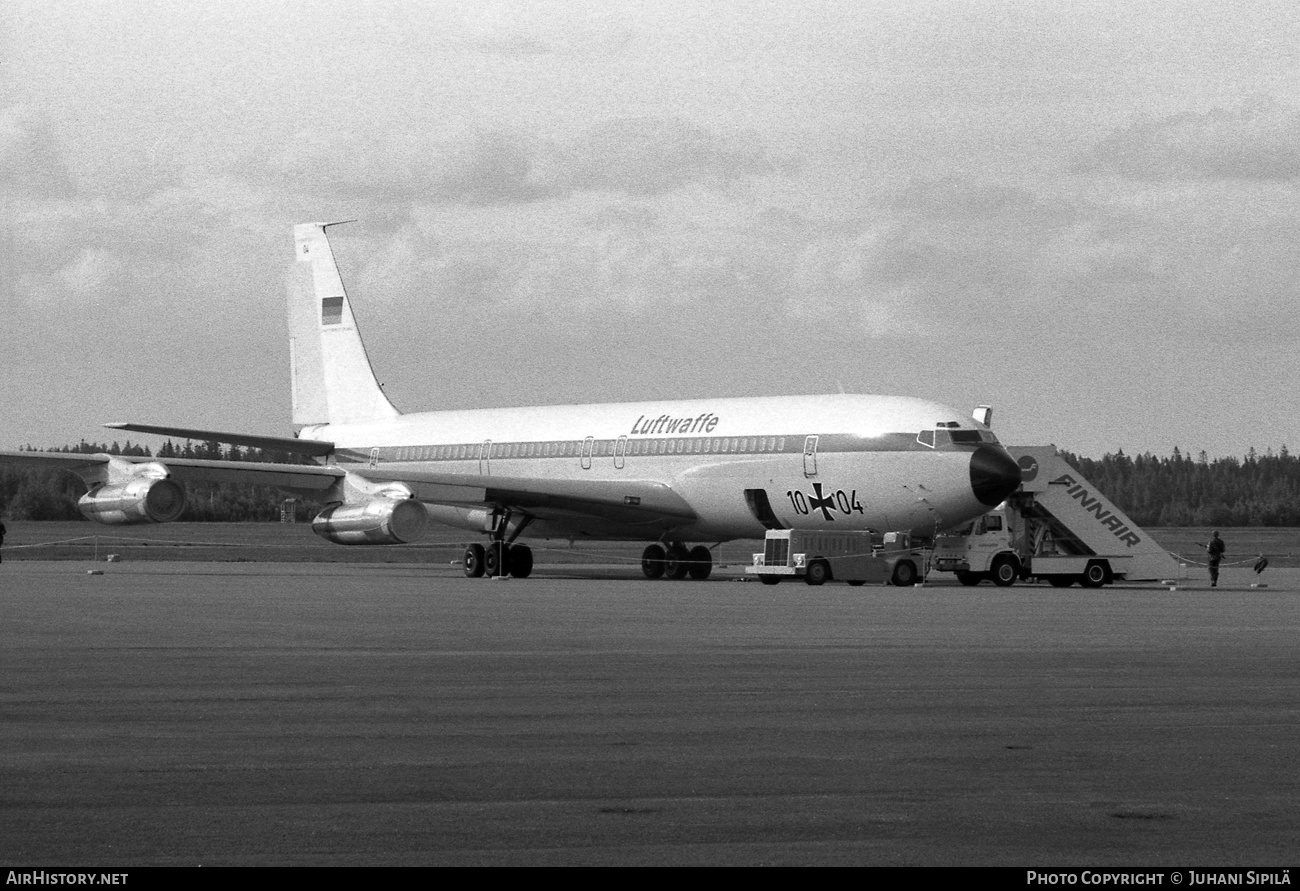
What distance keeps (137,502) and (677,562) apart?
13147 mm

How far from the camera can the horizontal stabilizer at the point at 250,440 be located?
4562cm

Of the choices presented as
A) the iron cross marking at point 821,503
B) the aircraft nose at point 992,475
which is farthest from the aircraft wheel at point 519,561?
the aircraft nose at point 992,475

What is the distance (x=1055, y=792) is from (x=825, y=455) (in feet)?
101

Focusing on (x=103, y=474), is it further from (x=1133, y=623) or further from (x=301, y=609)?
(x=1133, y=623)

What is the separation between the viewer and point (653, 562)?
154 ft

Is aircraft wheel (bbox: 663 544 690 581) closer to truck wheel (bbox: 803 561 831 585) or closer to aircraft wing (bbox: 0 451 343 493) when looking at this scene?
truck wheel (bbox: 803 561 831 585)

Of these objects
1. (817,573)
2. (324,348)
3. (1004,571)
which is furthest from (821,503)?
(324,348)

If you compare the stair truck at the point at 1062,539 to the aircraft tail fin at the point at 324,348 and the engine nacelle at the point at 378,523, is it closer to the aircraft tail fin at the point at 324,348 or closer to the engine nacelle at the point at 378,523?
the engine nacelle at the point at 378,523

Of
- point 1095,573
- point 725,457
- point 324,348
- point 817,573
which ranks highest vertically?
point 324,348

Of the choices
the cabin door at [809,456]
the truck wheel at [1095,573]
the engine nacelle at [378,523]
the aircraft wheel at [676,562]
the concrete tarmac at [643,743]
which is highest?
the cabin door at [809,456]

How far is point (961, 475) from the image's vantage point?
38438 millimetres

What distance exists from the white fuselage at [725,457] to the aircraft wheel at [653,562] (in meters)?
0.70

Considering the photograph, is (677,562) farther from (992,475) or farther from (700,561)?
(992,475)

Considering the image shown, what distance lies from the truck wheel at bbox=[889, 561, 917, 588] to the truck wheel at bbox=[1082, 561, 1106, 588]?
12.9 ft
